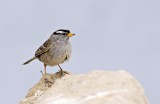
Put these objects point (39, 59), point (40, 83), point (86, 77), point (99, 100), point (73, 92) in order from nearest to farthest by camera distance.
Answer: point (99, 100), point (73, 92), point (86, 77), point (40, 83), point (39, 59)

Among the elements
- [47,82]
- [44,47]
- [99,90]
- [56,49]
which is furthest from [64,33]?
[99,90]

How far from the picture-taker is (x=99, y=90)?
7469 millimetres

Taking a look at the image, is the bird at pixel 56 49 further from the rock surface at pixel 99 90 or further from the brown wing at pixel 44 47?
the rock surface at pixel 99 90

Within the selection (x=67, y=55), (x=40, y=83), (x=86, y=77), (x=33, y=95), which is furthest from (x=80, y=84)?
(x=67, y=55)

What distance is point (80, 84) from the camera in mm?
7977

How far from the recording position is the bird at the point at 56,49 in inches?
599

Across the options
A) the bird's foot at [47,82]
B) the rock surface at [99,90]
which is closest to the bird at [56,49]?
the bird's foot at [47,82]

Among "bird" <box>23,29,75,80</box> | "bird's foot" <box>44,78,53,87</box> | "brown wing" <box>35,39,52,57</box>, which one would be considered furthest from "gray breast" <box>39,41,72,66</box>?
"bird's foot" <box>44,78,53,87</box>

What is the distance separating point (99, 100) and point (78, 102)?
0.97 ft

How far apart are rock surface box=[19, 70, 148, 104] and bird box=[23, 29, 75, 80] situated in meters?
6.68

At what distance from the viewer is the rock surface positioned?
7.23m

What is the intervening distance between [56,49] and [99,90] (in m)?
8.24

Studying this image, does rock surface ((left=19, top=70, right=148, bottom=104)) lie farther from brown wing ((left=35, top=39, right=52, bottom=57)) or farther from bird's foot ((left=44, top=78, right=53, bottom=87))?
brown wing ((left=35, top=39, right=52, bottom=57))

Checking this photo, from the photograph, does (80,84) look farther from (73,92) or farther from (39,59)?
(39,59)
